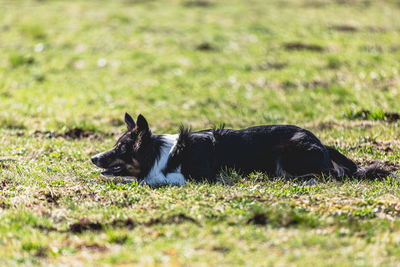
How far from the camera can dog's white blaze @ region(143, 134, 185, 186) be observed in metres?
7.31

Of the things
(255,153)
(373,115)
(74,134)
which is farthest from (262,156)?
(74,134)

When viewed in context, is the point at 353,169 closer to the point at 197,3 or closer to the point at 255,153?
the point at 255,153

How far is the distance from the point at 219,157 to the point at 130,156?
1.38 meters

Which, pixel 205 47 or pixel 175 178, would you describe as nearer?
pixel 175 178

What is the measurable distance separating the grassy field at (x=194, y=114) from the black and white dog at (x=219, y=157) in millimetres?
272

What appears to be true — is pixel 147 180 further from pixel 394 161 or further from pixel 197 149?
pixel 394 161

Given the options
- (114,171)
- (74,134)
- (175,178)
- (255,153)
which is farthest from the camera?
(74,134)

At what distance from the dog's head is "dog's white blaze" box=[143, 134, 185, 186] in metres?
0.14

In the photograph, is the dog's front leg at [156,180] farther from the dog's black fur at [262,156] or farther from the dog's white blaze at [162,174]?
the dog's black fur at [262,156]

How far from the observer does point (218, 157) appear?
7.57m

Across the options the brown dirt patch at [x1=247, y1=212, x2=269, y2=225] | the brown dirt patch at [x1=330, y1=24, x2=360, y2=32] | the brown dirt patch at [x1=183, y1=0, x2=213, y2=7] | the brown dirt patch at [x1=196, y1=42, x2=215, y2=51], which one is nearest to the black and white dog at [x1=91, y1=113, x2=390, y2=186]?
the brown dirt patch at [x1=247, y1=212, x2=269, y2=225]

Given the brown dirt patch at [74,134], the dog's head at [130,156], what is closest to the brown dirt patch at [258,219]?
the dog's head at [130,156]

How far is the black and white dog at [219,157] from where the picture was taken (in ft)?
24.2

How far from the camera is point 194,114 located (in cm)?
1275
